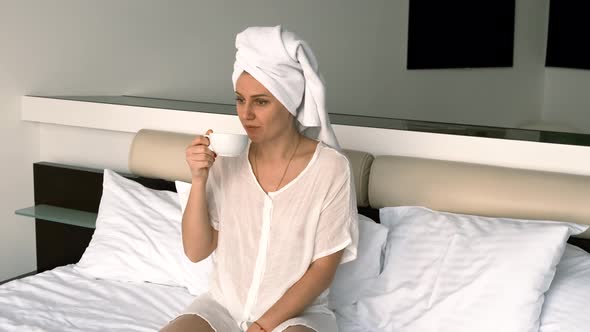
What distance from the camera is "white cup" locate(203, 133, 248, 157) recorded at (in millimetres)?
2105

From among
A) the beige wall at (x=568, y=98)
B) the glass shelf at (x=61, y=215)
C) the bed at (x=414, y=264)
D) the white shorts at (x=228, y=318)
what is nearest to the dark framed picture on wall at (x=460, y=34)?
the beige wall at (x=568, y=98)

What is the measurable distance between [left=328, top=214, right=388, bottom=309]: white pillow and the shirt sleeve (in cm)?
30

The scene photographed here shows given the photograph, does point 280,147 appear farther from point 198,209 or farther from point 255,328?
point 255,328

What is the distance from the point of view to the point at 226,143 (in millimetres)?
2107

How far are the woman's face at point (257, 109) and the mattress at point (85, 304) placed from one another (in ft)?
2.20

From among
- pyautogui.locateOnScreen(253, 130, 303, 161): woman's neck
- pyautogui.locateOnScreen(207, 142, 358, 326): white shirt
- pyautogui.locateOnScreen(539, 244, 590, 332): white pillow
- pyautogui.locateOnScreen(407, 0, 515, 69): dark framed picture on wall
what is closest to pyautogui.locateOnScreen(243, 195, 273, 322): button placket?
pyautogui.locateOnScreen(207, 142, 358, 326): white shirt

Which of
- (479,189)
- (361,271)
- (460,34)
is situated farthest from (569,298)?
(460,34)

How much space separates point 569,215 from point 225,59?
236cm

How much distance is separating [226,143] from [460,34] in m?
4.15

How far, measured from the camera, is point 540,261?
2250mm

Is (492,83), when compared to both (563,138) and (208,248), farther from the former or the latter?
(208,248)

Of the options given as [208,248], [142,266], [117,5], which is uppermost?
[117,5]

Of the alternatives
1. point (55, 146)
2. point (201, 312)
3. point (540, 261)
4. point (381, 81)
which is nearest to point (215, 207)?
point (201, 312)

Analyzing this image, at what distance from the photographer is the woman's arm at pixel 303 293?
2152mm
